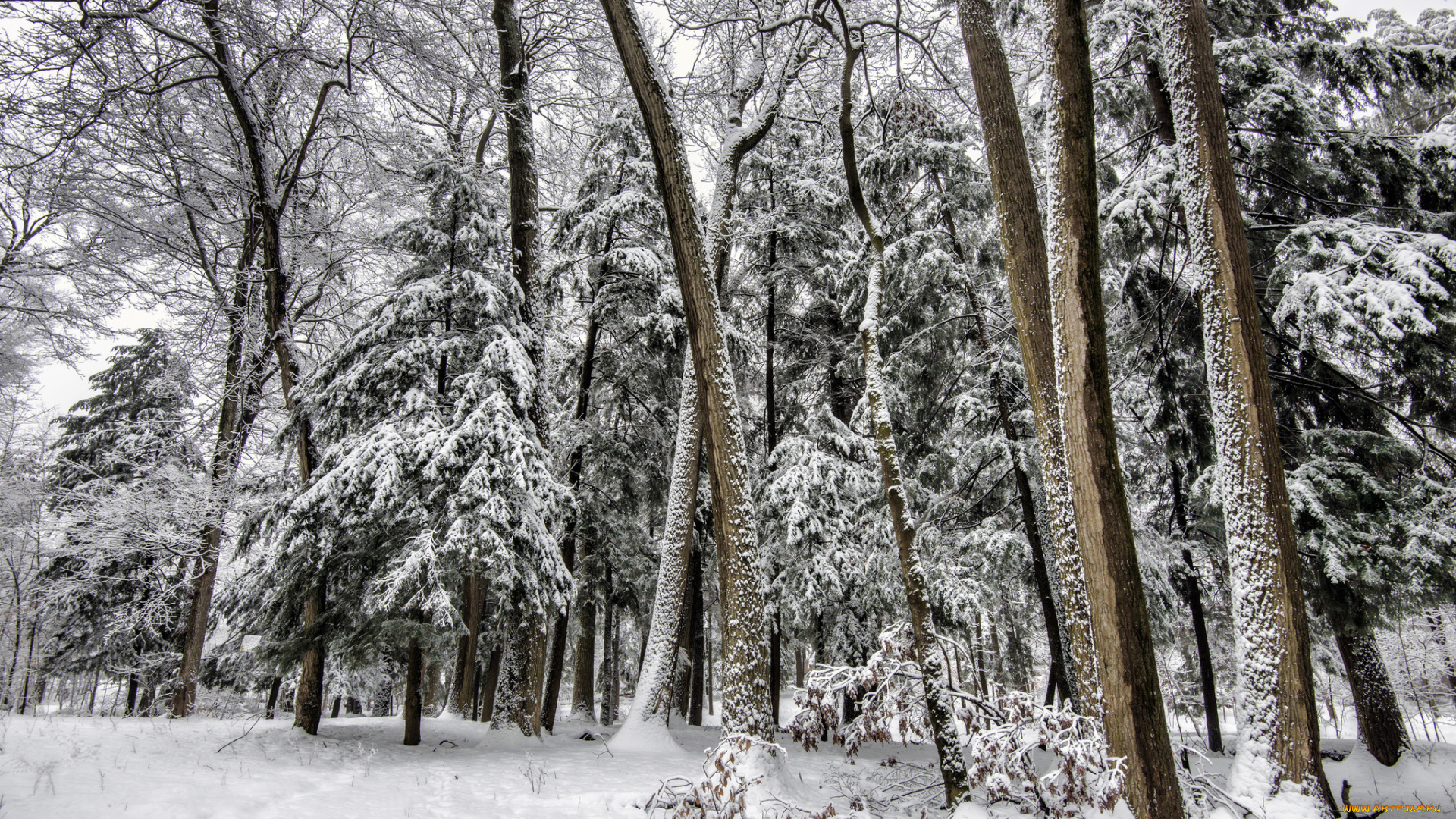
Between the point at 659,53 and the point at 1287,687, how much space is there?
832 cm

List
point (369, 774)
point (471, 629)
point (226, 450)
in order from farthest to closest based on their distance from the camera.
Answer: point (226, 450)
point (471, 629)
point (369, 774)

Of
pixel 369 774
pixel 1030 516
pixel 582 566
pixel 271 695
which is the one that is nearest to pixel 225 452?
pixel 271 695

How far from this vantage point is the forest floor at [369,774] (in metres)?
3.93

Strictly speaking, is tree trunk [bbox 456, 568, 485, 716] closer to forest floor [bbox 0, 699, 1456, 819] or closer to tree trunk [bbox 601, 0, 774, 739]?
forest floor [bbox 0, 699, 1456, 819]

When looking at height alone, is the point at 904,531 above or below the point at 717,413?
below

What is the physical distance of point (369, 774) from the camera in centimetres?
519

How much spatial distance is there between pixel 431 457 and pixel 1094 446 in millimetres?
6052

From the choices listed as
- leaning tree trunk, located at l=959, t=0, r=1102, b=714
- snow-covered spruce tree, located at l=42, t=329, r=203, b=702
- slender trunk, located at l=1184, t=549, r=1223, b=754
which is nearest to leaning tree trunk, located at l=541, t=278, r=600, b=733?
snow-covered spruce tree, located at l=42, t=329, r=203, b=702

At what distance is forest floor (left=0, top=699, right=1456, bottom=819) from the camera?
393 centimetres

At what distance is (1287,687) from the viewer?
177 inches

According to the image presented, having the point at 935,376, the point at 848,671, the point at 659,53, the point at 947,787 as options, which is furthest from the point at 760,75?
the point at 947,787

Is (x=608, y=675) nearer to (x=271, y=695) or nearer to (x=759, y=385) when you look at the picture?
(x=271, y=695)

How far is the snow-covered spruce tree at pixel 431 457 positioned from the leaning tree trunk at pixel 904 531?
3.79 meters

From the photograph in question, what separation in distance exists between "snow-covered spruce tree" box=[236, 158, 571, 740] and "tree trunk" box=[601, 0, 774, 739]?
244 cm
